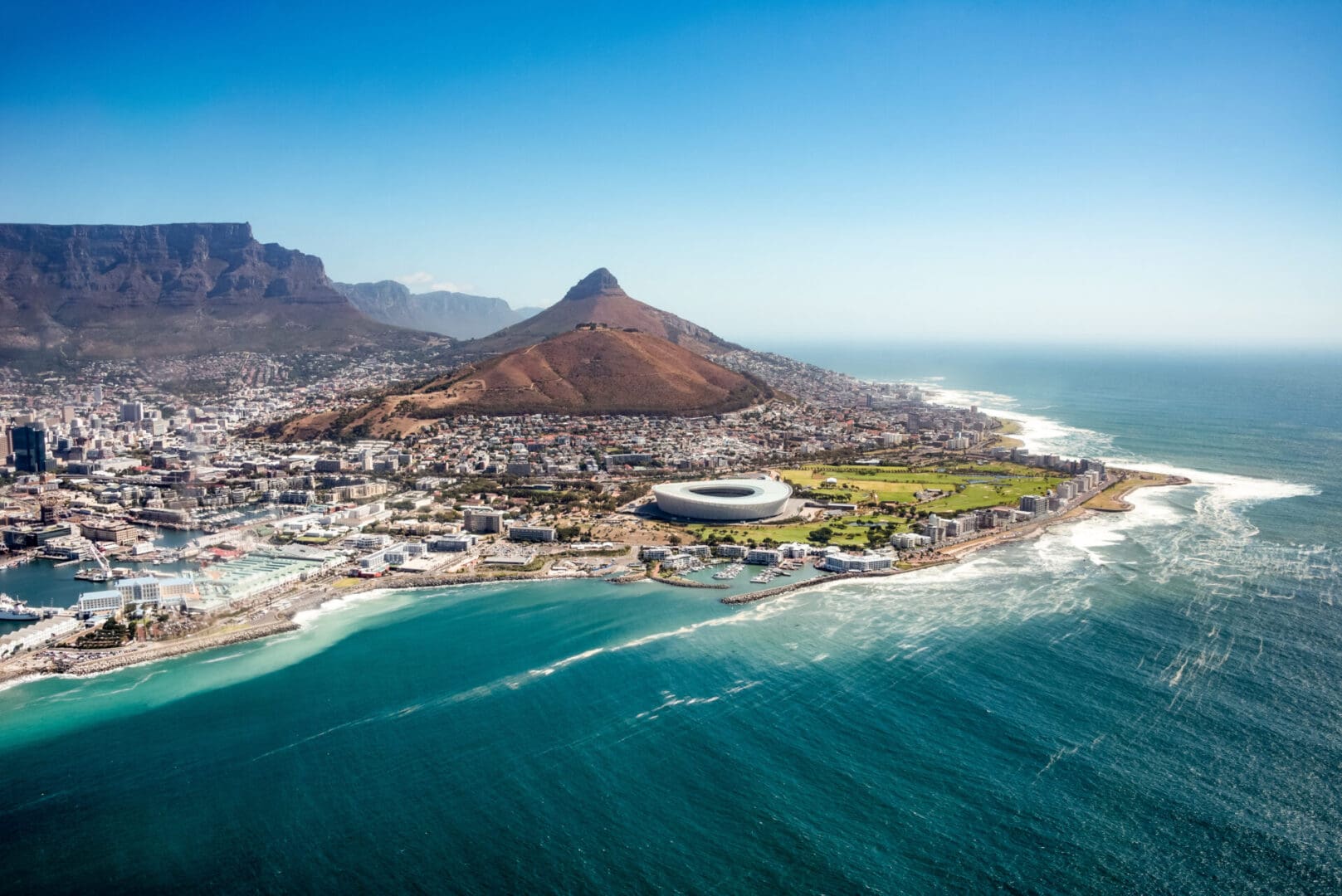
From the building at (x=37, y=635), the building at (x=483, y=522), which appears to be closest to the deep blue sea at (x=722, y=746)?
the building at (x=37, y=635)

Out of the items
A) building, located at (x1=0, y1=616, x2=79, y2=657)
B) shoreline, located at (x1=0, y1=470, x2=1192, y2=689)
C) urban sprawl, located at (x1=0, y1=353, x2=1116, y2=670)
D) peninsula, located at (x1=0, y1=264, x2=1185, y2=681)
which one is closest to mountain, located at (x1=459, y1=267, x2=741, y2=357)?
peninsula, located at (x1=0, y1=264, x2=1185, y2=681)

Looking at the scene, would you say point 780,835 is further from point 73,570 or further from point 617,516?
point 73,570

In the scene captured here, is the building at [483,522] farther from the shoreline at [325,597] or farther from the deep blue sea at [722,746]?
the deep blue sea at [722,746]

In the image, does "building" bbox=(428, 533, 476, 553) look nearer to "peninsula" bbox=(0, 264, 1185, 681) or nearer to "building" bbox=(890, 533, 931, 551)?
"peninsula" bbox=(0, 264, 1185, 681)

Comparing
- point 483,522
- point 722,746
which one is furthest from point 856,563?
point 483,522

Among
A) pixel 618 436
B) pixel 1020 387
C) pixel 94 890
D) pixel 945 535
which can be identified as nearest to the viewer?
pixel 94 890

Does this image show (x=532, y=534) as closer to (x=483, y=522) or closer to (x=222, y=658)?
(x=483, y=522)

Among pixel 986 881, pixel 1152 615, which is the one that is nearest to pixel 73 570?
pixel 986 881
